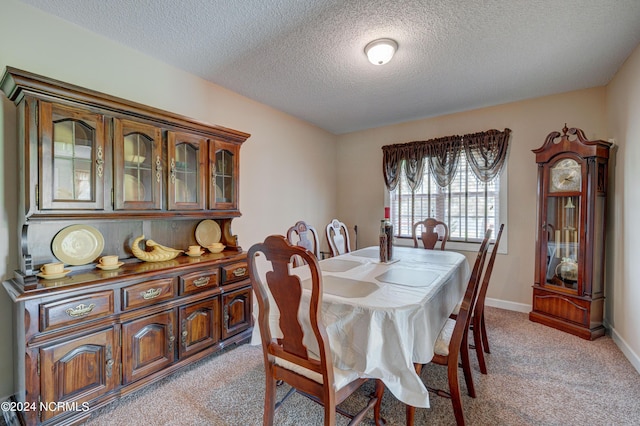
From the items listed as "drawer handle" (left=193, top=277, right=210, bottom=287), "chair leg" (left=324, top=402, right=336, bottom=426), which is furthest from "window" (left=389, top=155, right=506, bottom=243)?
"chair leg" (left=324, top=402, right=336, bottom=426)

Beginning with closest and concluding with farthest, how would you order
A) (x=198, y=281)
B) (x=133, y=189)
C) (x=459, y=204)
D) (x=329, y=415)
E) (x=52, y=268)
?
1. (x=329, y=415)
2. (x=52, y=268)
3. (x=133, y=189)
4. (x=198, y=281)
5. (x=459, y=204)

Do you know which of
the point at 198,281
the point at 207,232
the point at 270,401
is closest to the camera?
the point at 270,401

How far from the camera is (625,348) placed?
7.91 ft

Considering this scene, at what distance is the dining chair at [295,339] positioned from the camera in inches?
47.4

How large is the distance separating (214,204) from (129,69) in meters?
1.36

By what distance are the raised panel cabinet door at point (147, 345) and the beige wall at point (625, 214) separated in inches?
145

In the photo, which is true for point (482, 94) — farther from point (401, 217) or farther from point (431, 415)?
point (431, 415)

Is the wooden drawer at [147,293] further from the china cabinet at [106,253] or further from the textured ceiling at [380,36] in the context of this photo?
the textured ceiling at [380,36]

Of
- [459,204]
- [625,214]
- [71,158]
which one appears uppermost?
[71,158]

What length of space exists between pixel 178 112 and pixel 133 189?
1020 millimetres

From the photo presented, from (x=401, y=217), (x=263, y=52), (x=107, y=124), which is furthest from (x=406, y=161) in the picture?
(x=107, y=124)

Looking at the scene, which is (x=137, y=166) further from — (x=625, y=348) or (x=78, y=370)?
(x=625, y=348)

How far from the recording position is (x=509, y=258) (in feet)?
11.6

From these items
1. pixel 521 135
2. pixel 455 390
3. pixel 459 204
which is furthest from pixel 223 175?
pixel 521 135
